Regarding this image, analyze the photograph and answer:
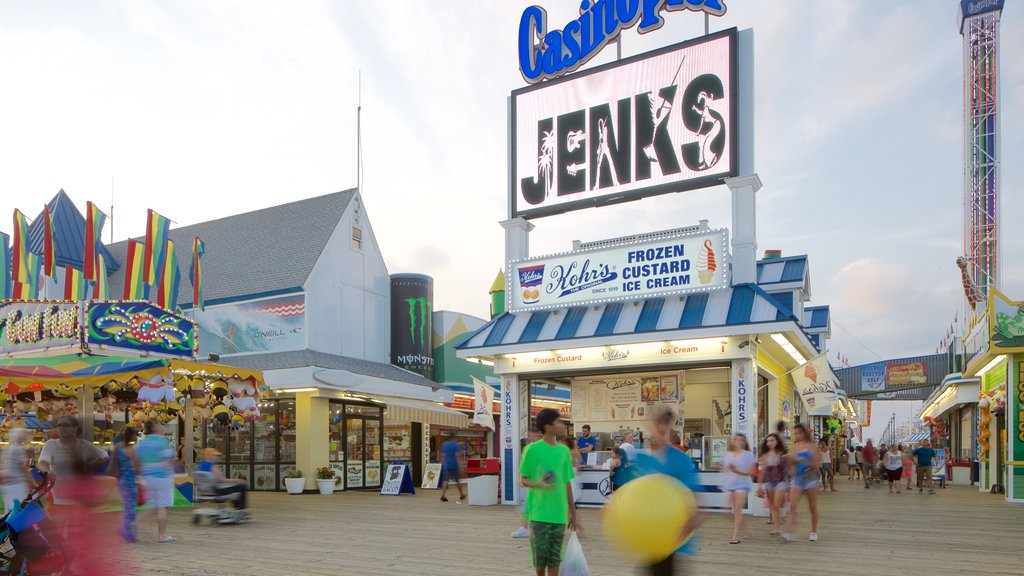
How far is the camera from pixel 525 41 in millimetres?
19531

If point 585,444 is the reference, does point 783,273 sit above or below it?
above

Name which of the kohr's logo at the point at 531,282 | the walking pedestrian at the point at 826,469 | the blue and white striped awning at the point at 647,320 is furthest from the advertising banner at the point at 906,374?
the kohr's logo at the point at 531,282

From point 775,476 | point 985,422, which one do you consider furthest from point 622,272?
point 985,422

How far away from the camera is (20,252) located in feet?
61.4

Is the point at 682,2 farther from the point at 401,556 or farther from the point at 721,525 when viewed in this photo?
the point at 401,556

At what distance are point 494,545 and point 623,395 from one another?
7.08 meters

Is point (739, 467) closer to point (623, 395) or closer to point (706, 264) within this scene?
point (706, 264)

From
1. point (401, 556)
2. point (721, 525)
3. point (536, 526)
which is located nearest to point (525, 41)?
point (721, 525)

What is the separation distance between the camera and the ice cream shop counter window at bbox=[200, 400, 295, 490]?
21.9 meters

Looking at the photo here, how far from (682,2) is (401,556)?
42.1ft

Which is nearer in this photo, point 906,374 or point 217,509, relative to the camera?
point 217,509

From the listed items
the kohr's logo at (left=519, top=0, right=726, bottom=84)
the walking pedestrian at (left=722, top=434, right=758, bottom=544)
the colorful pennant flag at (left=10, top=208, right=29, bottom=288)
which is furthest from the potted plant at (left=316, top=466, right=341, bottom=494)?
the walking pedestrian at (left=722, top=434, right=758, bottom=544)

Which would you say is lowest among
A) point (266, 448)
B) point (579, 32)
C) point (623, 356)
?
point (266, 448)

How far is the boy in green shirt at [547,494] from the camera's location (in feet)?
20.0
